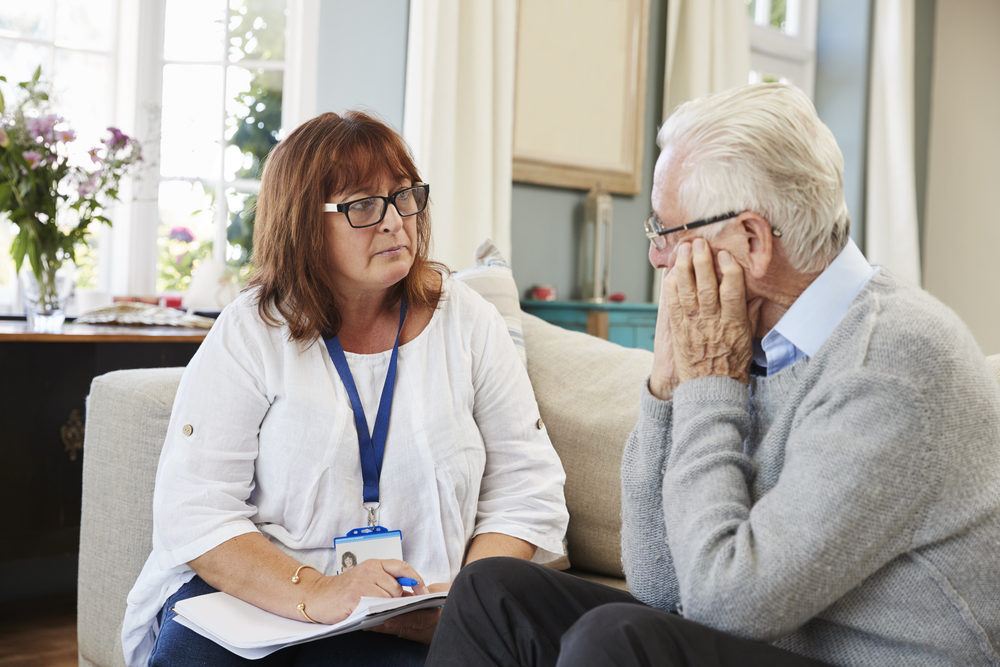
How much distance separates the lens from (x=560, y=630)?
43.4 inches

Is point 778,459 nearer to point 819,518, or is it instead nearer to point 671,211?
point 819,518

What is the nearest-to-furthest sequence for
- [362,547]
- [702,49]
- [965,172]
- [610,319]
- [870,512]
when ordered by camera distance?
[870,512] → [362,547] → [610,319] → [702,49] → [965,172]

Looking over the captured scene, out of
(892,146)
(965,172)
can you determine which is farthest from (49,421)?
(965,172)

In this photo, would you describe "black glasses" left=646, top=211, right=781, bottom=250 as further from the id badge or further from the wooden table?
the wooden table

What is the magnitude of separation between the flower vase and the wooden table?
8 centimetres

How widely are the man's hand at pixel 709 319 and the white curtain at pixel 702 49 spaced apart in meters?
3.02

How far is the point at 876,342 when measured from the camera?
878 millimetres

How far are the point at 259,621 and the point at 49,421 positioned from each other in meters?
1.53

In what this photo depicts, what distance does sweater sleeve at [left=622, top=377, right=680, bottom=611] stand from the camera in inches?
41.4

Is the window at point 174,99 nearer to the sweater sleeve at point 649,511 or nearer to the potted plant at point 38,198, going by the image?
the potted plant at point 38,198

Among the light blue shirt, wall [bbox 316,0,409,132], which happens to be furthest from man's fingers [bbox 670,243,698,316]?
wall [bbox 316,0,409,132]

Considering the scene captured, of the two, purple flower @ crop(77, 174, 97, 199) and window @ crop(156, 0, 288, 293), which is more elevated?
window @ crop(156, 0, 288, 293)

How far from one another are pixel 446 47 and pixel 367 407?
205cm

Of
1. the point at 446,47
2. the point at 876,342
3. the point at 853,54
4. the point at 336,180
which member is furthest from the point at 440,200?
the point at 853,54
